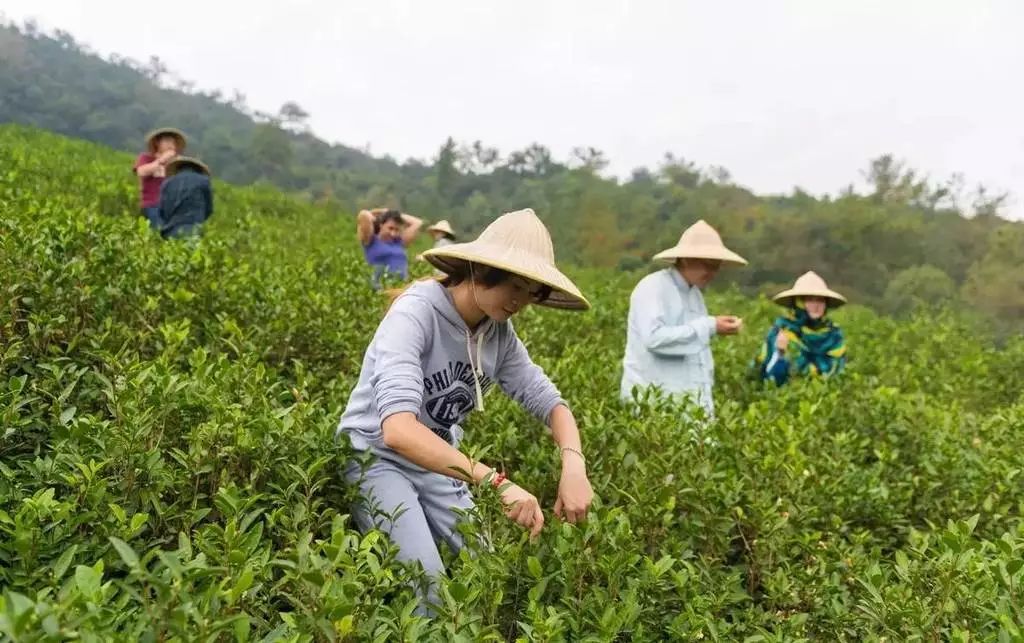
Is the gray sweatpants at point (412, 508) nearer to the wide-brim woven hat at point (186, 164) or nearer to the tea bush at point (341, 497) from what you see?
the tea bush at point (341, 497)

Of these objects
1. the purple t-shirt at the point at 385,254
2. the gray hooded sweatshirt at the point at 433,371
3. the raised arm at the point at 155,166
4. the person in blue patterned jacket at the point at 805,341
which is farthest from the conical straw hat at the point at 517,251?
the raised arm at the point at 155,166

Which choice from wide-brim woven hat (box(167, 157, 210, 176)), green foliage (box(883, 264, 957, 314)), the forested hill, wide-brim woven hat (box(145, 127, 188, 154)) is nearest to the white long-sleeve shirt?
wide-brim woven hat (box(167, 157, 210, 176))

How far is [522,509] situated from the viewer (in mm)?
1948

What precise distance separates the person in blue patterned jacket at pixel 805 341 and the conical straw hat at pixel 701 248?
1.45 m

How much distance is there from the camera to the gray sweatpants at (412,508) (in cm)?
213

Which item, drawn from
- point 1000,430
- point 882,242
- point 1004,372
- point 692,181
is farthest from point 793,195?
point 1000,430

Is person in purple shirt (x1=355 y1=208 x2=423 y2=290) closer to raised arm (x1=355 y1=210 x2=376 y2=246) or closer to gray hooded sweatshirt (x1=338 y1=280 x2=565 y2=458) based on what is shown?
raised arm (x1=355 y1=210 x2=376 y2=246)

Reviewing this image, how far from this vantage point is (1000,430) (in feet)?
13.7

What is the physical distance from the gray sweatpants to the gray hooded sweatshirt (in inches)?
2.6

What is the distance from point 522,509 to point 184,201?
5.21m

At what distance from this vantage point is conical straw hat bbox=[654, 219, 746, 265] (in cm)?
397

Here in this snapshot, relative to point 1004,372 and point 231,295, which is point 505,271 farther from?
point 1004,372

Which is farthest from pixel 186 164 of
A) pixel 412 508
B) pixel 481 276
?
pixel 412 508

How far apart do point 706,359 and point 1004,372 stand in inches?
211
